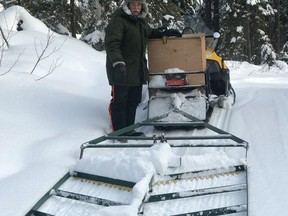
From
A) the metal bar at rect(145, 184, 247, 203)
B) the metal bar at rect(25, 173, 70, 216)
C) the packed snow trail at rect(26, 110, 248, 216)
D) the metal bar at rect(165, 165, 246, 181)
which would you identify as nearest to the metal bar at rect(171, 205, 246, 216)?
the packed snow trail at rect(26, 110, 248, 216)

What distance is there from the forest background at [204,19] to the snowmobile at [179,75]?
1611mm

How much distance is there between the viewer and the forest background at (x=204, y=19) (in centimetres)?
1031

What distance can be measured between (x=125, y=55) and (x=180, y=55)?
707mm

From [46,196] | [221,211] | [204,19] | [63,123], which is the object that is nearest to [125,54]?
[63,123]

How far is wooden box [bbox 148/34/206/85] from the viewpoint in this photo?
16.2 ft

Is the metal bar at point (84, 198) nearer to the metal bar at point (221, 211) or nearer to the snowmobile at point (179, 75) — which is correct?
the metal bar at point (221, 211)

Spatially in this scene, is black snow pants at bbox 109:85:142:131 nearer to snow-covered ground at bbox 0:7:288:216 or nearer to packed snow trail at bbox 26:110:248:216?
snow-covered ground at bbox 0:7:288:216

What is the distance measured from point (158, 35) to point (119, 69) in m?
0.92

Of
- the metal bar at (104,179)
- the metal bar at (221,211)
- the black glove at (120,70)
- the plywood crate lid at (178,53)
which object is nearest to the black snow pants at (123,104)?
the black glove at (120,70)

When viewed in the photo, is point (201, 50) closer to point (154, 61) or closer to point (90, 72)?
point (154, 61)

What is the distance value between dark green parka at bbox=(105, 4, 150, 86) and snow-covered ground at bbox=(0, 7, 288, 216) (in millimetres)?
763

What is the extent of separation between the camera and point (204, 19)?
17.9 m

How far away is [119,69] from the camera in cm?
435

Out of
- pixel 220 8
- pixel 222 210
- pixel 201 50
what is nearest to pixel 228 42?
pixel 220 8
